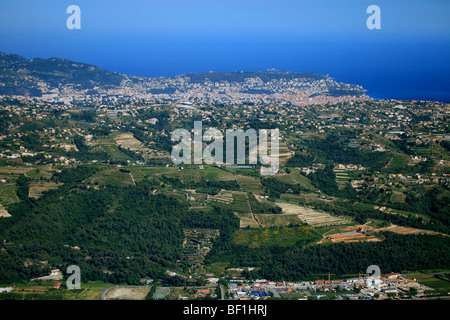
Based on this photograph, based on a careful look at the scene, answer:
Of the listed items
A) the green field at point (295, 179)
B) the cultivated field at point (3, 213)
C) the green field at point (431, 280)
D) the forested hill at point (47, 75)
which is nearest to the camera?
the green field at point (431, 280)

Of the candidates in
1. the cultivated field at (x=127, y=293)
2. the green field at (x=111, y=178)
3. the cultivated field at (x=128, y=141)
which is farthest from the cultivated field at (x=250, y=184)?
the cultivated field at (x=127, y=293)

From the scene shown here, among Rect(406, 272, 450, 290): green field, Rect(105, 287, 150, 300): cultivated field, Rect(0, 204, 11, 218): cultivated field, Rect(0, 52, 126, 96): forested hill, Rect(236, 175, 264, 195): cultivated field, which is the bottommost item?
Rect(105, 287, 150, 300): cultivated field

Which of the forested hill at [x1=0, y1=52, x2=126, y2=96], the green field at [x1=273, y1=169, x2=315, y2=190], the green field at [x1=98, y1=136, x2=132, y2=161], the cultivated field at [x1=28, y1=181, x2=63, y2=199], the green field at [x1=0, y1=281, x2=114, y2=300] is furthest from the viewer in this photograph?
the forested hill at [x1=0, y1=52, x2=126, y2=96]

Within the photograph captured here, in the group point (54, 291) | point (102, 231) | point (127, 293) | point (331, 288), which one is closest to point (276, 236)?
point (331, 288)

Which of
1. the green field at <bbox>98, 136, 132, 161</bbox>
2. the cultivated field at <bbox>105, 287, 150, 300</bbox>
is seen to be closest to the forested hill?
the green field at <bbox>98, 136, 132, 161</bbox>

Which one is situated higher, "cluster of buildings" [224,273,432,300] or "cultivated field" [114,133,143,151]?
"cultivated field" [114,133,143,151]

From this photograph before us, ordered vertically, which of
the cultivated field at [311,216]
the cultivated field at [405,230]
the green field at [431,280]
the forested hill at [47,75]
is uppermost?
the forested hill at [47,75]

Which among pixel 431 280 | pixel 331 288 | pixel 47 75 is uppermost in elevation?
pixel 47 75

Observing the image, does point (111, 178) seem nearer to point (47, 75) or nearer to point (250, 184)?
point (250, 184)

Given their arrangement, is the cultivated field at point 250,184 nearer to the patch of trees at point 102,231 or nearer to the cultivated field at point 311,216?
the cultivated field at point 311,216

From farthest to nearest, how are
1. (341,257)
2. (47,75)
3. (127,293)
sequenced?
1. (47,75)
2. (341,257)
3. (127,293)

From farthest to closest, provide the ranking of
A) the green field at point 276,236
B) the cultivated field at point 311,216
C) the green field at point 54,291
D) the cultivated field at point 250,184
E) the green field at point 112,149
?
the green field at point 112,149 → the cultivated field at point 250,184 → the cultivated field at point 311,216 → the green field at point 276,236 → the green field at point 54,291

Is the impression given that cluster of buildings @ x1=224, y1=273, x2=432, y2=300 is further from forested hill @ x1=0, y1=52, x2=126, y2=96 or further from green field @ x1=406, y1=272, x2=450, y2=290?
forested hill @ x1=0, y1=52, x2=126, y2=96
